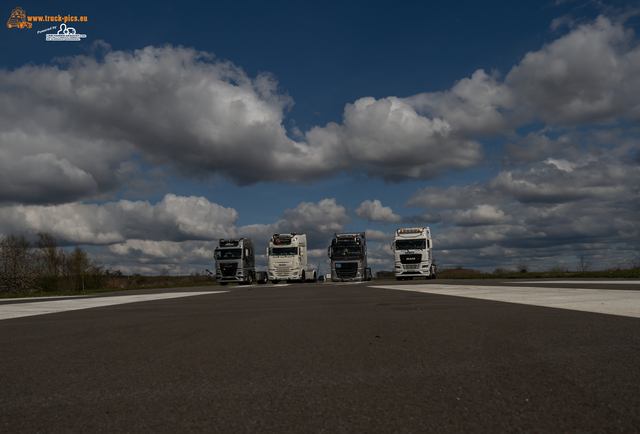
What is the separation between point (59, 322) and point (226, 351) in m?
4.78

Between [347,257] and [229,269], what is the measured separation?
33.1 ft

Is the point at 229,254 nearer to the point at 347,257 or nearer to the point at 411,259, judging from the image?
the point at 347,257

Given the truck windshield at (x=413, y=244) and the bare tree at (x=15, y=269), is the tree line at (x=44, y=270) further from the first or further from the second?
the truck windshield at (x=413, y=244)

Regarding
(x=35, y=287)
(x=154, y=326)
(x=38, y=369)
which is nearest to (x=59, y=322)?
(x=154, y=326)

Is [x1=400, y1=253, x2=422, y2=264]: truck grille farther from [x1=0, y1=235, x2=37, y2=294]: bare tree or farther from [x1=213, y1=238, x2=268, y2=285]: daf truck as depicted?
[x1=0, y1=235, x2=37, y2=294]: bare tree

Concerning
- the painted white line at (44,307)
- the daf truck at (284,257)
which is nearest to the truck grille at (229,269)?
the daf truck at (284,257)

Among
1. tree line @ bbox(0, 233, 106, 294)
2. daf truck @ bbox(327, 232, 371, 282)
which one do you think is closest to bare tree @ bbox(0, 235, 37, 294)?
tree line @ bbox(0, 233, 106, 294)

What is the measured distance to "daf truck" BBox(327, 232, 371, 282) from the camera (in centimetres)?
3266

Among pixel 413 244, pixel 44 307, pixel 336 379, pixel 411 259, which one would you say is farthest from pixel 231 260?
pixel 336 379

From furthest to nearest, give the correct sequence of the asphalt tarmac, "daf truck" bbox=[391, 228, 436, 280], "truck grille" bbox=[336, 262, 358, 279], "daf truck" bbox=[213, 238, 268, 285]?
"daf truck" bbox=[213, 238, 268, 285] < "truck grille" bbox=[336, 262, 358, 279] < "daf truck" bbox=[391, 228, 436, 280] < the asphalt tarmac

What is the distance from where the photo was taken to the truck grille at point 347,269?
32.6m

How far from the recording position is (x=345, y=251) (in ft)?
108

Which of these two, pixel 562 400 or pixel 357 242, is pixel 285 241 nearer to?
pixel 357 242

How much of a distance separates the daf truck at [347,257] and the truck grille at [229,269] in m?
8.16
